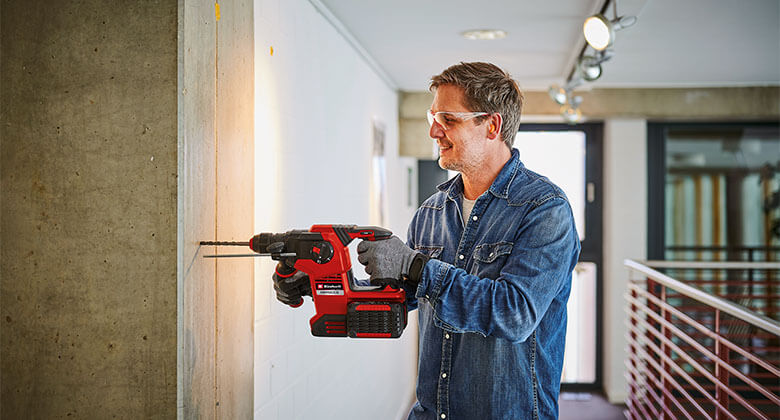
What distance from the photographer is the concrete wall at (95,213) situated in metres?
1.55

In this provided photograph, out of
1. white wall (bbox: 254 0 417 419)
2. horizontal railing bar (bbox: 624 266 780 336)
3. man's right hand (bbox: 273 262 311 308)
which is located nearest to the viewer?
man's right hand (bbox: 273 262 311 308)

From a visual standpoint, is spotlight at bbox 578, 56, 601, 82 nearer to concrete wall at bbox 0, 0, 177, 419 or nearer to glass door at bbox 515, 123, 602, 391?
concrete wall at bbox 0, 0, 177, 419

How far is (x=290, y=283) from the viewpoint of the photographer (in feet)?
5.47

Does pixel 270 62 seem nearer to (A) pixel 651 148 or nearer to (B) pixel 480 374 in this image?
(B) pixel 480 374

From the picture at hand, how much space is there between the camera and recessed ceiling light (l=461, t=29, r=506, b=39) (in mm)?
3619

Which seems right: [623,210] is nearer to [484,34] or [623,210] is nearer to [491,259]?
[484,34]

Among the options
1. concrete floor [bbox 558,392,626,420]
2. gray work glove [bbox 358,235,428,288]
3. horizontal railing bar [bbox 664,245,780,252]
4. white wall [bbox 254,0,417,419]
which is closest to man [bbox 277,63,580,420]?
gray work glove [bbox 358,235,428,288]

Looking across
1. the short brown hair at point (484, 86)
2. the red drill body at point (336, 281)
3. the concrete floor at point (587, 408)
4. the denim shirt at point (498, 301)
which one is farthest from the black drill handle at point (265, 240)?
the concrete floor at point (587, 408)

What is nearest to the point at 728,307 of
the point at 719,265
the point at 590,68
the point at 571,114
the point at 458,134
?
the point at 458,134

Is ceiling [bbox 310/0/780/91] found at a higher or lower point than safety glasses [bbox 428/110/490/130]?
higher

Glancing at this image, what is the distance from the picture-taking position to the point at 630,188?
19.0ft

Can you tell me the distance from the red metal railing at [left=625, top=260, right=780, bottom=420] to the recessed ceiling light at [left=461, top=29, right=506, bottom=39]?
4.95 feet

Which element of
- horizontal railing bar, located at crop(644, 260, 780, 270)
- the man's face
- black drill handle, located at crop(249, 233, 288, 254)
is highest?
the man's face

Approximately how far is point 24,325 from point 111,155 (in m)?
0.44
